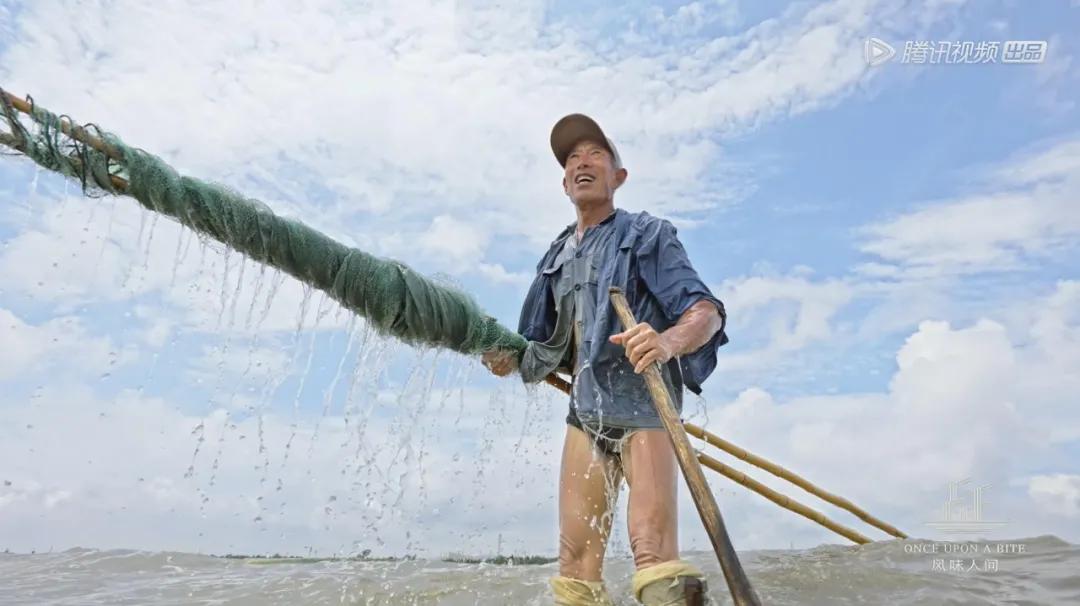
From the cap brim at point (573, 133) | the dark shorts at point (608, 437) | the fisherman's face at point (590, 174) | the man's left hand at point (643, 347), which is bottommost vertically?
the dark shorts at point (608, 437)

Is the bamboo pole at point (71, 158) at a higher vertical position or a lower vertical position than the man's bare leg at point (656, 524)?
higher

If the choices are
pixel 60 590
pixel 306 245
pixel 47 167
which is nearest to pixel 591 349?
pixel 306 245

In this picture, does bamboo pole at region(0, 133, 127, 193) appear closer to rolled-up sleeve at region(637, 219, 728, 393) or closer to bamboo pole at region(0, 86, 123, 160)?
bamboo pole at region(0, 86, 123, 160)

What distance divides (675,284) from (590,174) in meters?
A: 0.74

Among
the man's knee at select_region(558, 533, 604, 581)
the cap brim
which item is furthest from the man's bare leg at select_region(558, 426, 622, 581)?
the cap brim

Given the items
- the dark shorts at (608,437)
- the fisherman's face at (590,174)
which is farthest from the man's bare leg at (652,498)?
the fisherman's face at (590,174)

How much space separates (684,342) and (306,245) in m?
1.73

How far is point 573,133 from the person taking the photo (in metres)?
3.52

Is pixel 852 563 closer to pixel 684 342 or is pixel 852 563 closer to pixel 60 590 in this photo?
pixel 684 342

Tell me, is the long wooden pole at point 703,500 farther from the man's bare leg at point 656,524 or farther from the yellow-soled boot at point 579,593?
the yellow-soled boot at point 579,593

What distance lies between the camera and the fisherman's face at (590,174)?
11.4 ft

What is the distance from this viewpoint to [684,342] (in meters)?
2.85

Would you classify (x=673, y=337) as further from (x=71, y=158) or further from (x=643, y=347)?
(x=71, y=158)

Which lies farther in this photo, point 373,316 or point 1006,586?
point 1006,586
